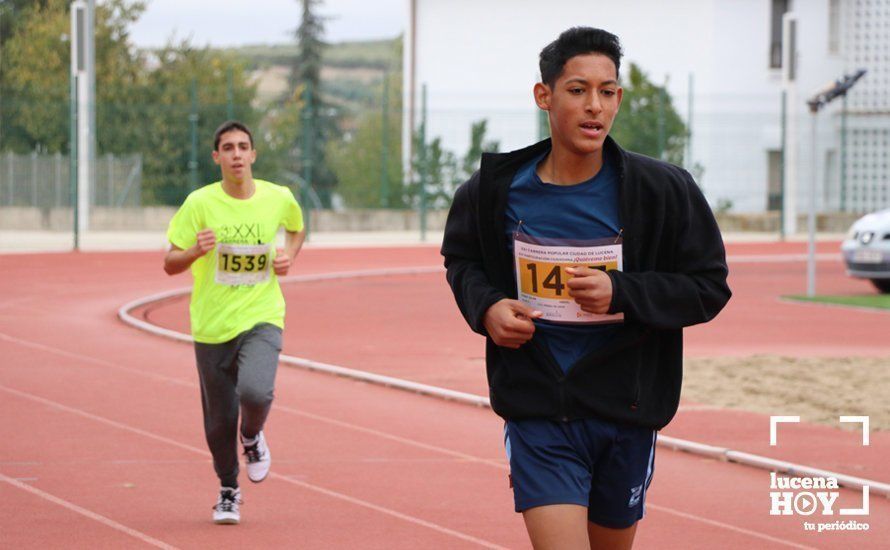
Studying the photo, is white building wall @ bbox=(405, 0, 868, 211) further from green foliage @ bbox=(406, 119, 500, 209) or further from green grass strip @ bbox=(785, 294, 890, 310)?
green grass strip @ bbox=(785, 294, 890, 310)

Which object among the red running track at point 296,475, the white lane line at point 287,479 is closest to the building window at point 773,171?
the red running track at point 296,475

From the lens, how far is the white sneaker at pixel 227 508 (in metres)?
7.77

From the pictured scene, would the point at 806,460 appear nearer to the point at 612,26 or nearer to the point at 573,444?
the point at 573,444

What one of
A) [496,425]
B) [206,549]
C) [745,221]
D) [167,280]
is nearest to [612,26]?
[745,221]

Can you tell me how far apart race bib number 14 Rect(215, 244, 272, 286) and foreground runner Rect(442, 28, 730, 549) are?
11.4 ft

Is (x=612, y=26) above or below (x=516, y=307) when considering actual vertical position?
above

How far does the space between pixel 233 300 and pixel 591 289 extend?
3867 mm

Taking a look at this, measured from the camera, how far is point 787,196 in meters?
38.2

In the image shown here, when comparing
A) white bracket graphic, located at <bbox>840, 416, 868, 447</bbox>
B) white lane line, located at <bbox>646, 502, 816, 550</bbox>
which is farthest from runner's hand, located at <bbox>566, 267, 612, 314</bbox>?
white bracket graphic, located at <bbox>840, 416, 868, 447</bbox>

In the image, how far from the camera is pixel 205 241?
7801 millimetres

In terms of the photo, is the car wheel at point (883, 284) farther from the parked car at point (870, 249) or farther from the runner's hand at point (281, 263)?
the runner's hand at point (281, 263)

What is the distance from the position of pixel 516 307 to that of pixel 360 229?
111ft

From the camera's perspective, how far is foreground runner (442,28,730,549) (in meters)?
4.39

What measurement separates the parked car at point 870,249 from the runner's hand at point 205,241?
1550cm
